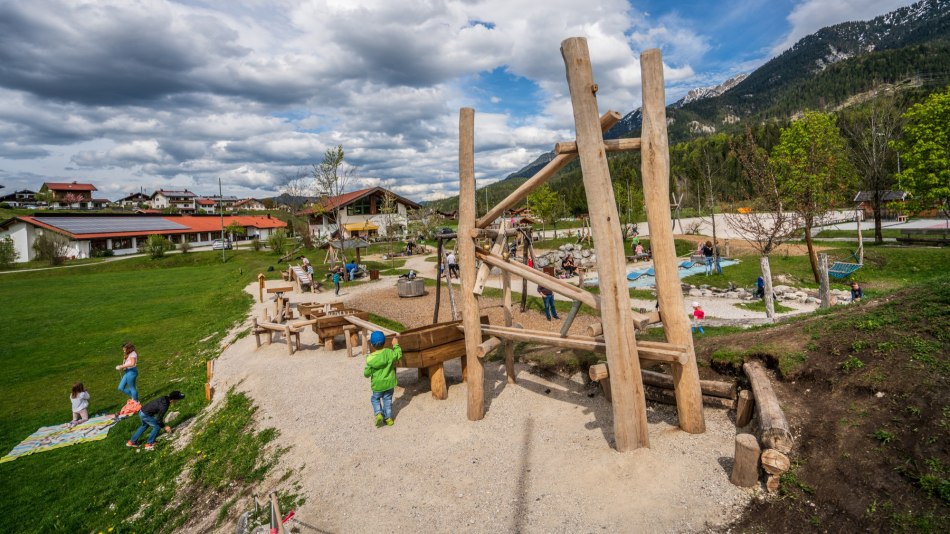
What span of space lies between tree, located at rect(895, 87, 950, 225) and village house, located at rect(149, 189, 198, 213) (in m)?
128

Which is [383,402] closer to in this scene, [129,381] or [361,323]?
[361,323]

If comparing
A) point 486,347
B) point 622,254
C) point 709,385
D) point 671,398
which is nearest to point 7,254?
point 486,347

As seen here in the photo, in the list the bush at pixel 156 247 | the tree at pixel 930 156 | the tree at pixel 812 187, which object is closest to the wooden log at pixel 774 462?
the tree at pixel 812 187

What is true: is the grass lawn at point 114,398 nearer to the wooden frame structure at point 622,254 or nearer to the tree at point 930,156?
the wooden frame structure at point 622,254

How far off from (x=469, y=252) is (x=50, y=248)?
5645 centimetres

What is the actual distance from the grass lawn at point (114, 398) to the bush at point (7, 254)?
1291 centimetres

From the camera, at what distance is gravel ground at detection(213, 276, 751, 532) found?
181 inches

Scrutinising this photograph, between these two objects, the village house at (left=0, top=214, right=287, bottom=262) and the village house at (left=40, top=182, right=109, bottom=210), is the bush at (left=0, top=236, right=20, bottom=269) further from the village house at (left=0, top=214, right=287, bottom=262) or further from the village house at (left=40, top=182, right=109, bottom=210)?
the village house at (left=40, top=182, right=109, bottom=210)

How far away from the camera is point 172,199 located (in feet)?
380

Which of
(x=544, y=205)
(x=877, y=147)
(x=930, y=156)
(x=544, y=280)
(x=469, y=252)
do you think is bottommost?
(x=544, y=280)

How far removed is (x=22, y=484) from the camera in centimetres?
834

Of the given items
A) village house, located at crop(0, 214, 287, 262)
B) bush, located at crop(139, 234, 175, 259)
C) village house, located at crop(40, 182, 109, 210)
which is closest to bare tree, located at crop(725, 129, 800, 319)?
bush, located at crop(139, 234, 175, 259)

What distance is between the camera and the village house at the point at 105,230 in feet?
161

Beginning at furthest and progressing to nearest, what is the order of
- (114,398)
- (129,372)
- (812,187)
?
(812,187)
(114,398)
(129,372)
